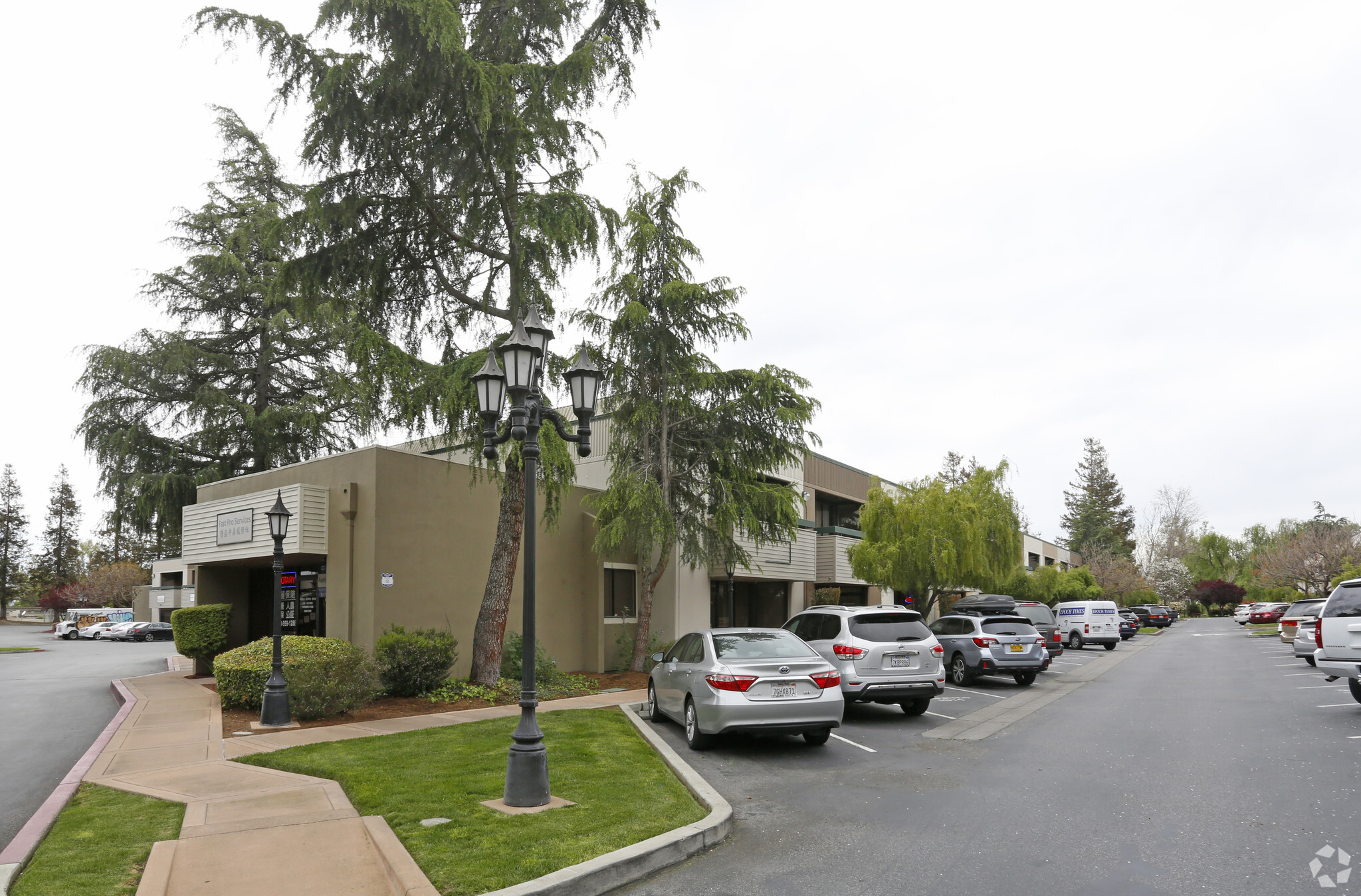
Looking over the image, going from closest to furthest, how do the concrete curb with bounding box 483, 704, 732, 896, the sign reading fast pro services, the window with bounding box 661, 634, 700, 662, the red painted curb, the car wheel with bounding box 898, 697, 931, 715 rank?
the concrete curb with bounding box 483, 704, 732, 896 < the red painted curb < the window with bounding box 661, 634, 700, 662 < the car wheel with bounding box 898, 697, 931, 715 < the sign reading fast pro services

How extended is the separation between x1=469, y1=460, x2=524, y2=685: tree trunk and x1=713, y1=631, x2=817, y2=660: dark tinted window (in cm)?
620

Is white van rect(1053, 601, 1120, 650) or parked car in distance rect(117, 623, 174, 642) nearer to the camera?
white van rect(1053, 601, 1120, 650)

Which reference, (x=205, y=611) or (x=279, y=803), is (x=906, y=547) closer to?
(x=205, y=611)

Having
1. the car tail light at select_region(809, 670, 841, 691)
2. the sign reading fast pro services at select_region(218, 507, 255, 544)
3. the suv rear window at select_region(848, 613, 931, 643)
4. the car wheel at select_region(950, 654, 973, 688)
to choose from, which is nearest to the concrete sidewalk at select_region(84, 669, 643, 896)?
the car tail light at select_region(809, 670, 841, 691)

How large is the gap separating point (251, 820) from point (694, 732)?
5.19 metres

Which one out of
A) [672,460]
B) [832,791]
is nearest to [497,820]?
[832,791]

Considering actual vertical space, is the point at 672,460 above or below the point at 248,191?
below

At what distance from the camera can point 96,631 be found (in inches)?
1982

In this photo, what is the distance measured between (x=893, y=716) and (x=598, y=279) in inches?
462

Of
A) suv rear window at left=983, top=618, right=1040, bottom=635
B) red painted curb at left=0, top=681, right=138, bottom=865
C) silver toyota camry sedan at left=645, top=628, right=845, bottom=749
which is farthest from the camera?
suv rear window at left=983, top=618, right=1040, bottom=635

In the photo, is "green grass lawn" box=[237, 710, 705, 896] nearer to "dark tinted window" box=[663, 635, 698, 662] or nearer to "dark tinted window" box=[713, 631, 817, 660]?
"dark tinted window" box=[663, 635, 698, 662]

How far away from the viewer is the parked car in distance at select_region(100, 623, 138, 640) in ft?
Answer: 155

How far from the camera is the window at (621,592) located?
2200cm

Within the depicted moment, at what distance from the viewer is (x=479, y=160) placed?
1614cm
